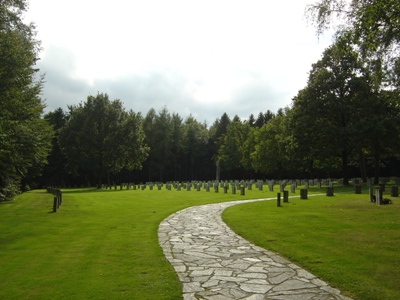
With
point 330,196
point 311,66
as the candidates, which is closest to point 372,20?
point 330,196

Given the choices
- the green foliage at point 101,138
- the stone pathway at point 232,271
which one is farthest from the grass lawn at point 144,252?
the green foliage at point 101,138

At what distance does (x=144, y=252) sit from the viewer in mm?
8688

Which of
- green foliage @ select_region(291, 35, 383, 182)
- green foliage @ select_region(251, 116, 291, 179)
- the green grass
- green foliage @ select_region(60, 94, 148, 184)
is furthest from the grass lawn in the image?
green foliage @ select_region(251, 116, 291, 179)

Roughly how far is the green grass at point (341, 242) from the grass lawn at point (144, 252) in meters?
0.02

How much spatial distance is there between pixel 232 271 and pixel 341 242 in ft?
12.6

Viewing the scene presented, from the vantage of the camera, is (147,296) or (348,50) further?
(348,50)

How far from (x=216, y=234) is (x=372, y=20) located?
9.30m

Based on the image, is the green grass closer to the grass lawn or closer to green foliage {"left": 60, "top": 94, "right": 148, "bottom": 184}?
the grass lawn

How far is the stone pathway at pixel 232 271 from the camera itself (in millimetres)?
5699

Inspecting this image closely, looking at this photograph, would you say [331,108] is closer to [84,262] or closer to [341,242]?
[341,242]

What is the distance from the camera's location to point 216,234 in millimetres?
11180

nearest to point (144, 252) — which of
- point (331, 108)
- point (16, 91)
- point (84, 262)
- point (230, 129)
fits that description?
point (84, 262)

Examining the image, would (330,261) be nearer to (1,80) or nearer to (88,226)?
(88,226)

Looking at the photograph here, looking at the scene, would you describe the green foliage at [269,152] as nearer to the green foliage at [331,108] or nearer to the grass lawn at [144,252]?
the green foliage at [331,108]
